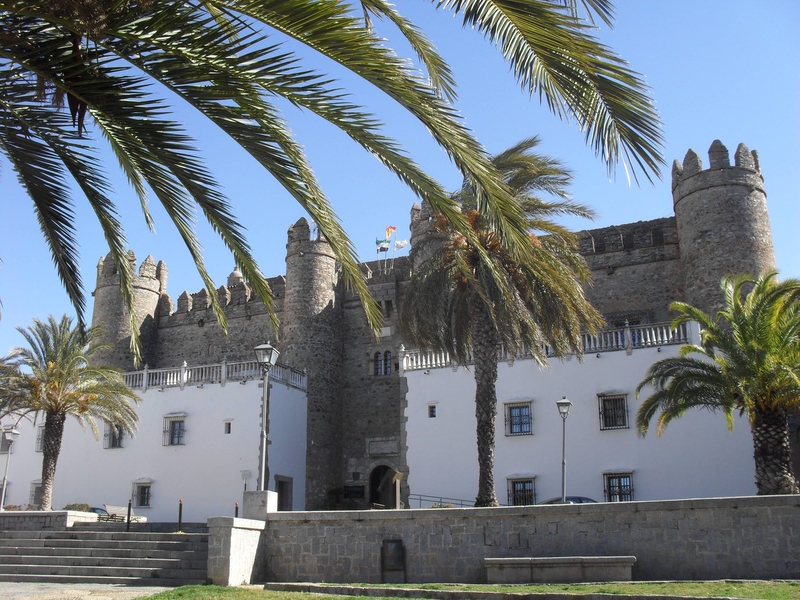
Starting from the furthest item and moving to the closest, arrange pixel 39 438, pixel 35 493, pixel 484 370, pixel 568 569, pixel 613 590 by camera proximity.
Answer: pixel 39 438 → pixel 35 493 → pixel 484 370 → pixel 568 569 → pixel 613 590

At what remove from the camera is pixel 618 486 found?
65.4 ft

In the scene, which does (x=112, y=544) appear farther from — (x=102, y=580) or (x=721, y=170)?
(x=721, y=170)

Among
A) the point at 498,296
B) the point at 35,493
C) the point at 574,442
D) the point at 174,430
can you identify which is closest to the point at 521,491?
the point at 574,442

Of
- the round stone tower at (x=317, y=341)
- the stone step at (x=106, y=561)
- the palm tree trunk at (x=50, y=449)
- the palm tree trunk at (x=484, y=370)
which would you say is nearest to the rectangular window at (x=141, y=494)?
the palm tree trunk at (x=50, y=449)

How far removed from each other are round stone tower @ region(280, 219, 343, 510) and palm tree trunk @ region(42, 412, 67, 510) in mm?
7845

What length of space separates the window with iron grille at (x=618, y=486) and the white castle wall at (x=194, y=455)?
968cm

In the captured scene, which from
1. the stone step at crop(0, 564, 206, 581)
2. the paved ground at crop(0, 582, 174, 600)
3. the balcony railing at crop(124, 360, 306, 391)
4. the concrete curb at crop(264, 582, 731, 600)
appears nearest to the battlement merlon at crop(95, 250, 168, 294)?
the balcony railing at crop(124, 360, 306, 391)

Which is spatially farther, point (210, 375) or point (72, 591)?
point (210, 375)

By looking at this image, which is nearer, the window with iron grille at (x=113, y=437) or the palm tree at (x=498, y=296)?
the palm tree at (x=498, y=296)

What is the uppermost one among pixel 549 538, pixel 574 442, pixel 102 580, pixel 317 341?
pixel 317 341

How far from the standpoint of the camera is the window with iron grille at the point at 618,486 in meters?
19.8

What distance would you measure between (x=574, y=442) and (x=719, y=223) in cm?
748

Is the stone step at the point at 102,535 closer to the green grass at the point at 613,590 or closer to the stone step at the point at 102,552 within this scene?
the stone step at the point at 102,552

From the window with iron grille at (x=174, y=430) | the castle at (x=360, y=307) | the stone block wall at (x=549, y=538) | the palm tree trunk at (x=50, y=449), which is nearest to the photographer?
the stone block wall at (x=549, y=538)
